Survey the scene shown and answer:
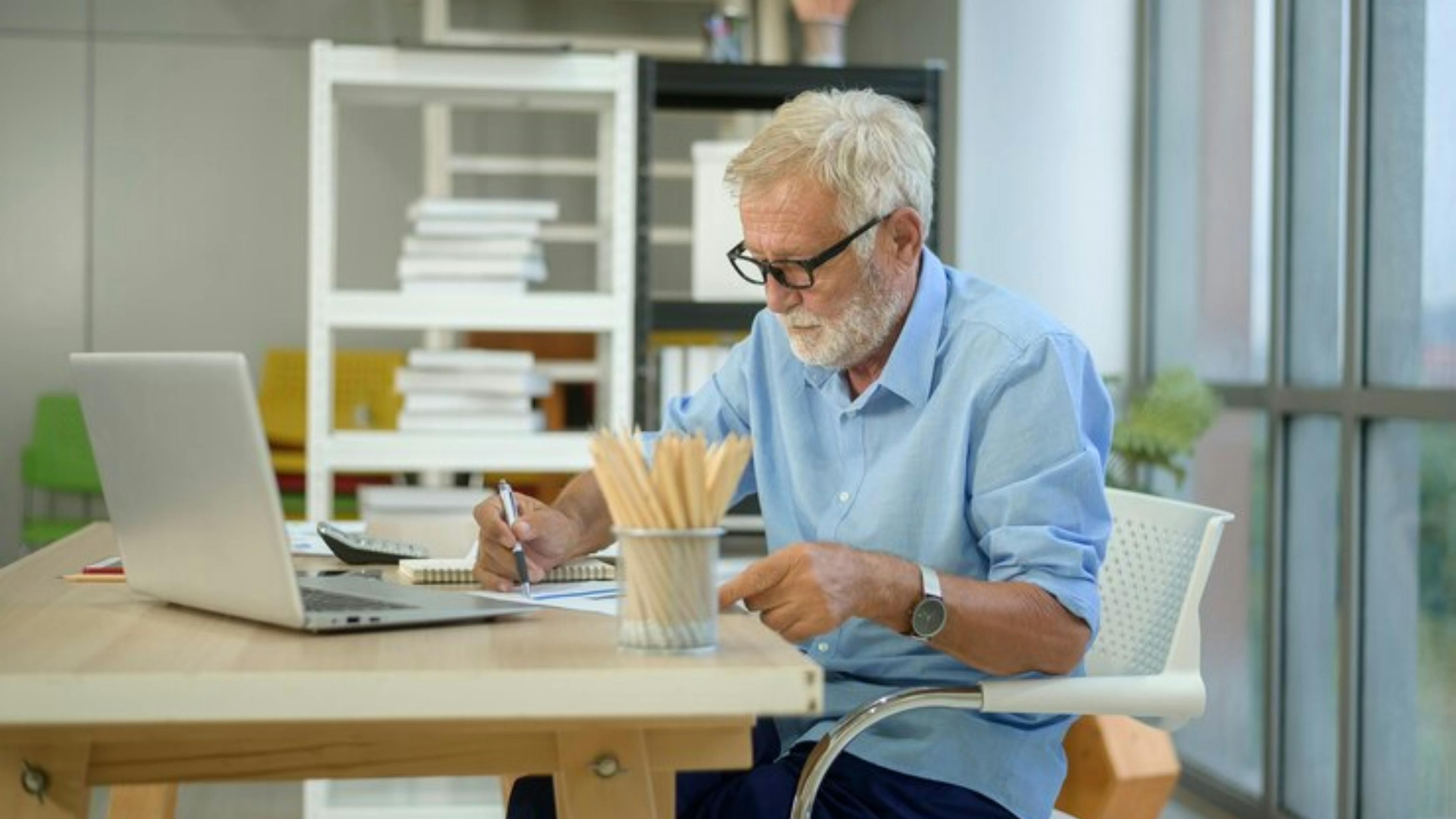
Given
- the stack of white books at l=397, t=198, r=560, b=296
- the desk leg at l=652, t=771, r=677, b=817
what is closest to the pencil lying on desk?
the desk leg at l=652, t=771, r=677, b=817

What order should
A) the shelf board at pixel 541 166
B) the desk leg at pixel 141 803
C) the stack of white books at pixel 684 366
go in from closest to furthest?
the desk leg at pixel 141 803 < the stack of white books at pixel 684 366 < the shelf board at pixel 541 166

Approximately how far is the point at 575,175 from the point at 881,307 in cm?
596

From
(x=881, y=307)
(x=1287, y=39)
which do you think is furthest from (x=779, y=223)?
(x=1287, y=39)

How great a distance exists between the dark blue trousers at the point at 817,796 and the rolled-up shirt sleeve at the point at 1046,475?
0.22 m

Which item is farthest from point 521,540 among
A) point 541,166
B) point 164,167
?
point 164,167

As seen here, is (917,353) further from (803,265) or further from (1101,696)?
(1101,696)

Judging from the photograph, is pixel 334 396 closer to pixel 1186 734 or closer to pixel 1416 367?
pixel 1186 734

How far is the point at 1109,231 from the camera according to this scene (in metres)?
4.93

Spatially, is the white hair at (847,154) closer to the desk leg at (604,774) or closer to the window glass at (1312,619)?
the desk leg at (604,774)

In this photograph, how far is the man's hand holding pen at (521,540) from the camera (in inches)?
73.7

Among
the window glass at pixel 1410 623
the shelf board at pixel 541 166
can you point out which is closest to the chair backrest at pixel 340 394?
the shelf board at pixel 541 166

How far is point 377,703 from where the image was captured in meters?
1.22

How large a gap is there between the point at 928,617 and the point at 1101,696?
0.21m

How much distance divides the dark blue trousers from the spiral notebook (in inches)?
8.1
